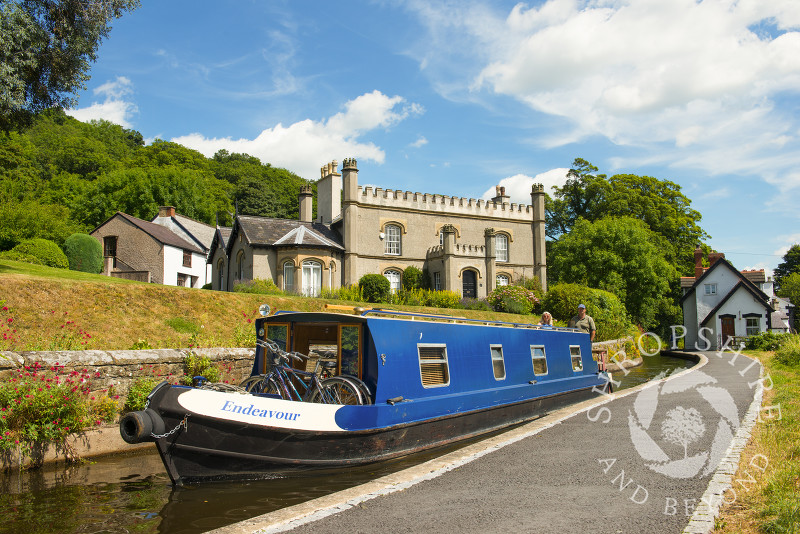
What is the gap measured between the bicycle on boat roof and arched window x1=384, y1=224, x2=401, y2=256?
2644 centimetres

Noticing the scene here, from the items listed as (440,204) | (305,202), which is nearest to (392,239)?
(440,204)

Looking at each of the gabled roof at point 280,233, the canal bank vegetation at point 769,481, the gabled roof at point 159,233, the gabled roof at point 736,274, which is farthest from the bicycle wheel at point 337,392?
the gabled roof at point 736,274

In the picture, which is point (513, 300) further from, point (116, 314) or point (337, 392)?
Result: point (337, 392)

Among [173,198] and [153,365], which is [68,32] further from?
[173,198]

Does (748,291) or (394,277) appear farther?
(748,291)

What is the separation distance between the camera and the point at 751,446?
20.7ft

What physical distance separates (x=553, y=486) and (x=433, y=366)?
424cm

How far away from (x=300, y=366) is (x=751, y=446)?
643 cm

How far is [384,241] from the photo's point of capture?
3500cm

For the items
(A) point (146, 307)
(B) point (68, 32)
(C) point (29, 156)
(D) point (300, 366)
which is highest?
(C) point (29, 156)

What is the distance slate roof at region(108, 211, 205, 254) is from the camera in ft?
123

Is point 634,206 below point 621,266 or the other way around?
the other way around

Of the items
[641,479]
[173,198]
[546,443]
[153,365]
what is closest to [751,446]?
[641,479]

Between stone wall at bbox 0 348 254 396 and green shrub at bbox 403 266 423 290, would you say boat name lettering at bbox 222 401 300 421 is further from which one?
green shrub at bbox 403 266 423 290
